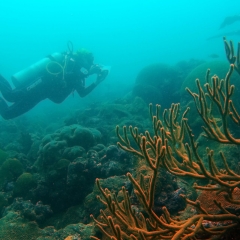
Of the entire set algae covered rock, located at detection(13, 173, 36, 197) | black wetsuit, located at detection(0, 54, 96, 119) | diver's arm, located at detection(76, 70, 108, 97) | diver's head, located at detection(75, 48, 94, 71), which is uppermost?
diver's head, located at detection(75, 48, 94, 71)

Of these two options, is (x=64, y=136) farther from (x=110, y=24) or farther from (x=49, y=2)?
(x=110, y=24)

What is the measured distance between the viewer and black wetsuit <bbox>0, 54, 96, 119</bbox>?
8.77 meters

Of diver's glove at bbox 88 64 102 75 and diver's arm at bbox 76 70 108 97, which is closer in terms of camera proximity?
diver's arm at bbox 76 70 108 97

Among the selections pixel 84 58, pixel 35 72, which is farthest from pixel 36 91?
pixel 84 58

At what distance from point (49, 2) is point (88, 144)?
14762cm

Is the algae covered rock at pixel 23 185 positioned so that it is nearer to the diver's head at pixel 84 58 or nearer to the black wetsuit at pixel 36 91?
the black wetsuit at pixel 36 91

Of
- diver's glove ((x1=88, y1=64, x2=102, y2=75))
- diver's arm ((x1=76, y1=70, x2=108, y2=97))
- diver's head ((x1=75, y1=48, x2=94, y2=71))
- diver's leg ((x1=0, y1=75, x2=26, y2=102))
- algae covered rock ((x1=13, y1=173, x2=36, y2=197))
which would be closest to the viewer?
algae covered rock ((x1=13, y1=173, x2=36, y2=197))

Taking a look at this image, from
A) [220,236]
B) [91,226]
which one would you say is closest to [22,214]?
[91,226]

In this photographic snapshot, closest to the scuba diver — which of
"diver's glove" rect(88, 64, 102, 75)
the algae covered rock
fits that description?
"diver's glove" rect(88, 64, 102, 75)

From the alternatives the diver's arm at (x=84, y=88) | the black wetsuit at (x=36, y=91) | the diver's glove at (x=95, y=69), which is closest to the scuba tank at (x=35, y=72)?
the black wetsuit at (x=36, y=91)

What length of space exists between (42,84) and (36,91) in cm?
36

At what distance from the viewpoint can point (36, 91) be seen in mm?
8875

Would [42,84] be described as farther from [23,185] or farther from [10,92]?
[23,185]

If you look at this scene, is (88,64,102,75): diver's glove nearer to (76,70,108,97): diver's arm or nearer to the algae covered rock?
(76,70,108,97): diver's arm
